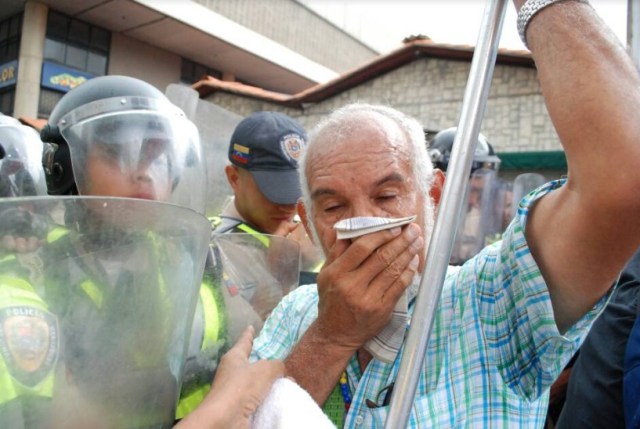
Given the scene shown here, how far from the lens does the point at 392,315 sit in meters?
1.31

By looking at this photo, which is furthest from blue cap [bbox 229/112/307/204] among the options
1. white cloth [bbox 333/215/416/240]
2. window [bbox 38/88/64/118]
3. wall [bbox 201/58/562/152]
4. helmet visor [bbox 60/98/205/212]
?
window [bbox 38/88/64/118]

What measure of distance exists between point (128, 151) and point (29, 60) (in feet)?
46.7

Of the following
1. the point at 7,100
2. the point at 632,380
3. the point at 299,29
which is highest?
the point at 299,29

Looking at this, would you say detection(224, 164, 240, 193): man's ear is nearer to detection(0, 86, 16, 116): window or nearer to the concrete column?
the concrete column

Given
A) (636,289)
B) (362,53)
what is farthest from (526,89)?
(362,53)

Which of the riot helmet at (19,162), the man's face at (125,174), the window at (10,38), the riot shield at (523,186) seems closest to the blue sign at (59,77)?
the window at (10,38)

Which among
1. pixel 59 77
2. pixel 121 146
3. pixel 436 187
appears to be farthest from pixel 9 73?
pixel 436 187

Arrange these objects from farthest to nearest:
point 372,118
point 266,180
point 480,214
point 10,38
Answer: point 10,38 < point 480,214 < point 266,180 < point 372,118

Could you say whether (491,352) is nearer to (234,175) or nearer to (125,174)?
(125,174)

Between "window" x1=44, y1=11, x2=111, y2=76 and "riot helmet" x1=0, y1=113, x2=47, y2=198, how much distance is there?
1357 cm

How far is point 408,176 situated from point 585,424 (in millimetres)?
1218

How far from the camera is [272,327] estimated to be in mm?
1665

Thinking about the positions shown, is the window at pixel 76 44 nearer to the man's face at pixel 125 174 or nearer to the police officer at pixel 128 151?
the police officer at pixel 128 151

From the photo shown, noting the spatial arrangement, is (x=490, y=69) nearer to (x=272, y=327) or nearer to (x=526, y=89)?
(x=272, y=327)
